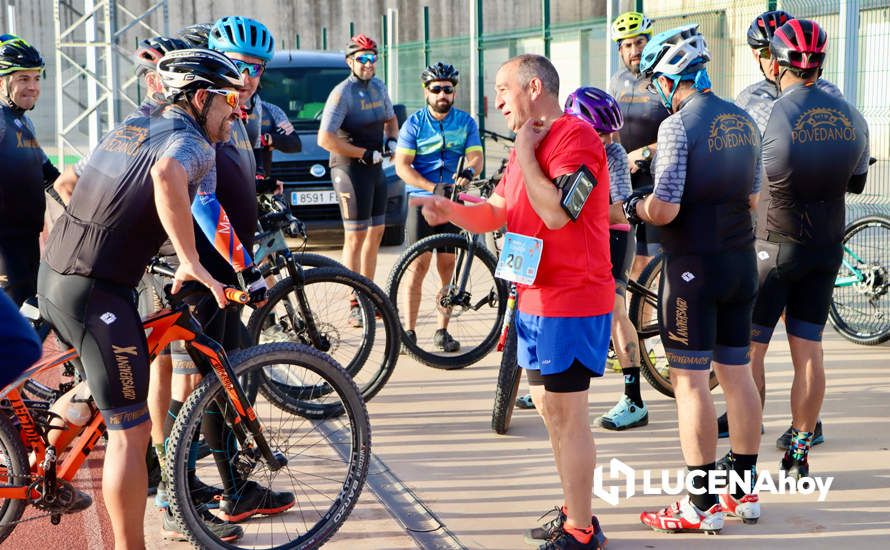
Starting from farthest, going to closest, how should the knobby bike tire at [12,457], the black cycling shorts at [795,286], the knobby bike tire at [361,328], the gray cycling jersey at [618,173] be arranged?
1. the gray cycling jersey at [618,173]
2. the knobby bike tire at [361,328]
3. the black cycling shorts at [795,286]
4. the knobby bike tire at [12,457]

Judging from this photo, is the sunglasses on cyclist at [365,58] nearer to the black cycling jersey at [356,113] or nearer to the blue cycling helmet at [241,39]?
the black cycling jersey at [356,113]

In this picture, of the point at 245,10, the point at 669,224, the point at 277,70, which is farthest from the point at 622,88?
the point at 245,10

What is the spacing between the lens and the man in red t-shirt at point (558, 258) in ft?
13.9

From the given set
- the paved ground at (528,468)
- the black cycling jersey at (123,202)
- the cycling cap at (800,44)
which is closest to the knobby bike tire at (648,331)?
the paved ground at (528,468)

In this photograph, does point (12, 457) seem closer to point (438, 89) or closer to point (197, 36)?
point (197, 36)

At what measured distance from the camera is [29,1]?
35969mm

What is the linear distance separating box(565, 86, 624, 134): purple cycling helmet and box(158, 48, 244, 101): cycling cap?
204cm

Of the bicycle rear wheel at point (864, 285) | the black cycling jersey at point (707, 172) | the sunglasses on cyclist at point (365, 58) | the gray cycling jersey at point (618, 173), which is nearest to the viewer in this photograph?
the black cycling jersey at point (707, 172)

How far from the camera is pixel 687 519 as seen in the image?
4820mm

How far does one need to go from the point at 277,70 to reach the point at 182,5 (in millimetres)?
24493

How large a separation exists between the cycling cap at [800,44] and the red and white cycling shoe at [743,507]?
199cm

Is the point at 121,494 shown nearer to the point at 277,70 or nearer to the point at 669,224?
the point at 669,224

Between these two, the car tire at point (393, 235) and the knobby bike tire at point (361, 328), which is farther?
the car tire at point (393, 235)

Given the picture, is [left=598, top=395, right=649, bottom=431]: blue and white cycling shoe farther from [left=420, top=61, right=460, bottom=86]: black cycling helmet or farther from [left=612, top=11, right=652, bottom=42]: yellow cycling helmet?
[left=420, top=61, right=460, bottom=86]: black cycling helmet
